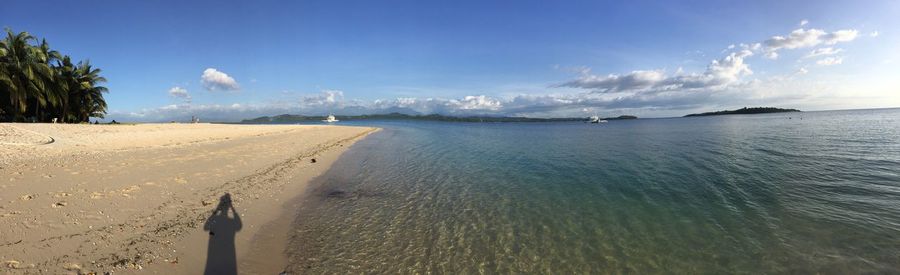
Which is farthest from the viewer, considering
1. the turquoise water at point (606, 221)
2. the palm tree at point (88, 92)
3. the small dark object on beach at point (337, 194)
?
the palm tree at point (88, 92)

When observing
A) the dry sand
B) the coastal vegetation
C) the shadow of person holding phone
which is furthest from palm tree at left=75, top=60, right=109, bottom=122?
the shadow of person holding phone

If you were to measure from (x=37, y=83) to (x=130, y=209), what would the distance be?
1954 inches

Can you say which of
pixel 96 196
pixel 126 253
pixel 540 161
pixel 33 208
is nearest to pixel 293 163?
pixel 96 196

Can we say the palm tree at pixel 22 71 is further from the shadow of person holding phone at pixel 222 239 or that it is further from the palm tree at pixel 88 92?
the shadow of person holding phone at pixel 222 239

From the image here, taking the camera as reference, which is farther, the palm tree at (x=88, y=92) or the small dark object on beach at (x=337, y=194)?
the palm tree at (x=88, y=92)

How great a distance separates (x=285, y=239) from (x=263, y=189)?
5558mm

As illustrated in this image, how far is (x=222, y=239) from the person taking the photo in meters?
8.65

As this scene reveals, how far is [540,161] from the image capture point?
1020 inches

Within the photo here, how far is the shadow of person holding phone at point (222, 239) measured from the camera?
7262 millimetres

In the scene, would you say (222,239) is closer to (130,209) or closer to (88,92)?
(130,209)

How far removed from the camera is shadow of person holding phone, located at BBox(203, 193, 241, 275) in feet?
23.8

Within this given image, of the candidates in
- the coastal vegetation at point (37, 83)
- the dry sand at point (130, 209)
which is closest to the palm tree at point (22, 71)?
the coastal vegetation at point (37, 83)

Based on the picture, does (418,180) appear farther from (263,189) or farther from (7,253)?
(7,253)

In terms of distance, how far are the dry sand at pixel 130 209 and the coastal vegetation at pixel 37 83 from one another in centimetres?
3118
